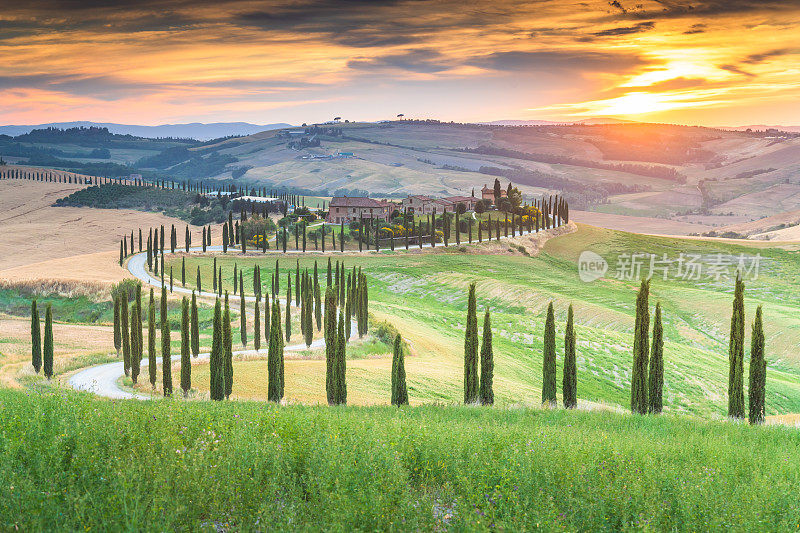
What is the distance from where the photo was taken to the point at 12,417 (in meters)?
16.6

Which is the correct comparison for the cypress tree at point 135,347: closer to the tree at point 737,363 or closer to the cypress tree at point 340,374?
the cypress tree at point 340,374

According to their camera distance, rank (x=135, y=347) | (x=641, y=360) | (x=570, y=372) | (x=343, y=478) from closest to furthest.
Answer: (x=343, y=478) → (x=641, y=360) → (x=570, y=372) → (x=135, y=347)

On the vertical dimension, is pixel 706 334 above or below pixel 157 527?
below

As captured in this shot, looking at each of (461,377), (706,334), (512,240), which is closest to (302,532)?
(461,377)

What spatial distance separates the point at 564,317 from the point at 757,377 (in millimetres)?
48440

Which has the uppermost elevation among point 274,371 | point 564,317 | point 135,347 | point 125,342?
point 274,371

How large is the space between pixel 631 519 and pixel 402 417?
9.24 meters

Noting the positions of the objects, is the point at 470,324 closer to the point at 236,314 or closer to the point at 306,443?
the point at 306,443

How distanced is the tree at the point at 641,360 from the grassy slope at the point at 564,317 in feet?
23.6

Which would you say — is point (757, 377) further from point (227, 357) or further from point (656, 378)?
point (227, 357)

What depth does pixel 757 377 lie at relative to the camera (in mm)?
32875

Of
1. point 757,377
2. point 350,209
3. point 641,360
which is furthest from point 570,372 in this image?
point 350,209

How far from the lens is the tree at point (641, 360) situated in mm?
33906

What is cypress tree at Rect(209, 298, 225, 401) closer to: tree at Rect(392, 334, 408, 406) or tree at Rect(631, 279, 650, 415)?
tree at Rect(392, 334, 408, 406)
